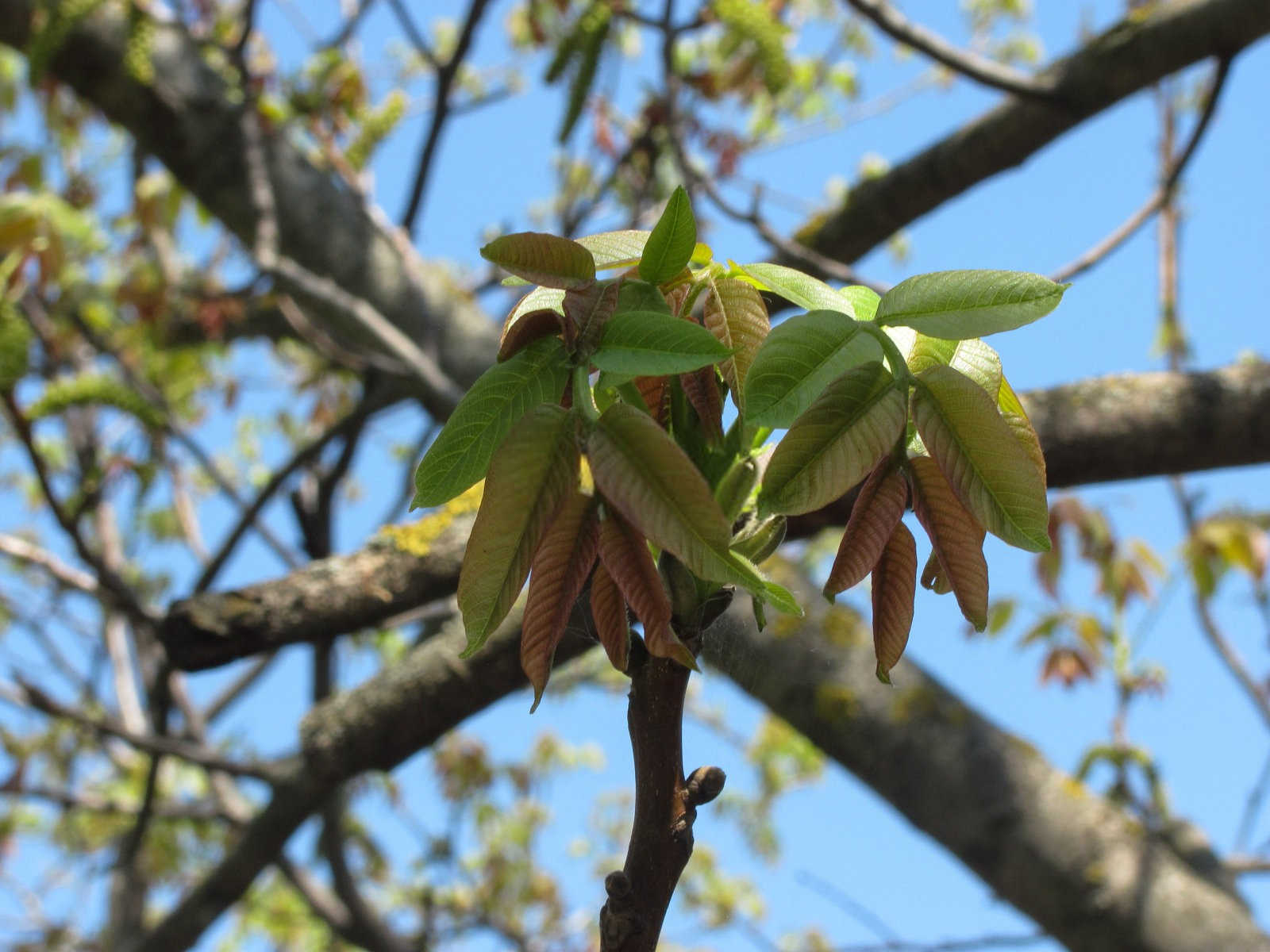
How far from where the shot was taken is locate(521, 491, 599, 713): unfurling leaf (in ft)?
1.70

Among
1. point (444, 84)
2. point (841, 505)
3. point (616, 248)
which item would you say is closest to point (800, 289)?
point (616, 248)

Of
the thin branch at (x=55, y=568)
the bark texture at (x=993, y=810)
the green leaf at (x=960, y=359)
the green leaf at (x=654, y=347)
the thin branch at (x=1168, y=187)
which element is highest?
the thin branch at (x=1168, y=187)

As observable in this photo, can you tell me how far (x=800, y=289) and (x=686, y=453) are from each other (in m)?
0.11

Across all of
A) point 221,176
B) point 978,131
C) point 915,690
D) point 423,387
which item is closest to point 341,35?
point 221,176

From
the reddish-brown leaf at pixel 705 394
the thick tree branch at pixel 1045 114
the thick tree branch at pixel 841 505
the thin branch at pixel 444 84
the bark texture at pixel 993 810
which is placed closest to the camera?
the reddish-brown leaf at pixel 705 394

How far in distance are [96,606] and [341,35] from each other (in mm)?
2305

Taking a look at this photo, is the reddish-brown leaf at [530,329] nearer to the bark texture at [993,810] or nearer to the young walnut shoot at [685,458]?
the young walnut shoot at [685,458]

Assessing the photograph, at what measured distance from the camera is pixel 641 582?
19.9 inches

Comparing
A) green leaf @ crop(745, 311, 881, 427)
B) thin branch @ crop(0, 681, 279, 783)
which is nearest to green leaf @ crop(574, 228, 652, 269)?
green leaf @ crop(745, 311, 881, 427)

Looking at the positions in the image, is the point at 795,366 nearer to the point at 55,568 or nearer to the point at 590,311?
the point at 590,311

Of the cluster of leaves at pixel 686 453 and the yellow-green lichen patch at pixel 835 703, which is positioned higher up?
the yellow-green lichen patch at pixel 835 703

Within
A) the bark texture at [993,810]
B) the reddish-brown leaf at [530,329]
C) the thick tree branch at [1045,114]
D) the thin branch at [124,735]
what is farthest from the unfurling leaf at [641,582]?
the thick tree branch at [1045,114]

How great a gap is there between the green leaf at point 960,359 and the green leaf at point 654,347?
0.13m

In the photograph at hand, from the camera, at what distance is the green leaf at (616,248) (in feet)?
1.95
